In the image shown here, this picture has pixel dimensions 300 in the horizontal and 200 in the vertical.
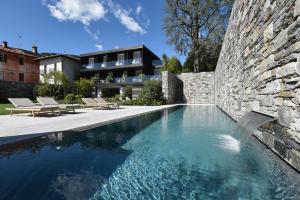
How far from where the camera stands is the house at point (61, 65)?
2923cm

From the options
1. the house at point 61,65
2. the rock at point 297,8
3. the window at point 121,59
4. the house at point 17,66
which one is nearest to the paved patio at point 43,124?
the rock at point 297,8

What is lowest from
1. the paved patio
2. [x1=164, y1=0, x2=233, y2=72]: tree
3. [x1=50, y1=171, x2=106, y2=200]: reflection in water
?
[x1=50, y1=171, x2=106, y2=200]: reflection in water

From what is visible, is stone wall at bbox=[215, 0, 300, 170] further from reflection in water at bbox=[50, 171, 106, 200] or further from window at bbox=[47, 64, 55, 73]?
window at bbox=[47, 64, 55, 73]

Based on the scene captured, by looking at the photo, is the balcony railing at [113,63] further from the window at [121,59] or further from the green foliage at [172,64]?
the green foliage at [172,64]

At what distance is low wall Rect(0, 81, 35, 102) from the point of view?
21922 millimetres

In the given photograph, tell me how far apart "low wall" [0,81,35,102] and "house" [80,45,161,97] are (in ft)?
27.4

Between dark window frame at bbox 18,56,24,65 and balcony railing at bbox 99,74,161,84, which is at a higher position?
dark window frame at bbox 18,56,24,65

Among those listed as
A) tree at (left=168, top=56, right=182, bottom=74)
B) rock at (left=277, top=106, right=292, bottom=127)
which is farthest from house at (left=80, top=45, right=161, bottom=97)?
rock at (left=277, top=106, right=292, bottom=127)

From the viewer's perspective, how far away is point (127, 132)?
6500 millimetres

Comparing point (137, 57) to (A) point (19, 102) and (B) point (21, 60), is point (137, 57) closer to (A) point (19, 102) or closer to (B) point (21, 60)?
(B) point (21, 60)

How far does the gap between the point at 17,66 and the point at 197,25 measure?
26.9m

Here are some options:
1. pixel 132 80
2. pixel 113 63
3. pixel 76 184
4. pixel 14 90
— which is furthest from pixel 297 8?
pixel 113 63

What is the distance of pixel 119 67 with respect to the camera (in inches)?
1134

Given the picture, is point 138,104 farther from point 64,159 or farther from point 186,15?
point 64,159
